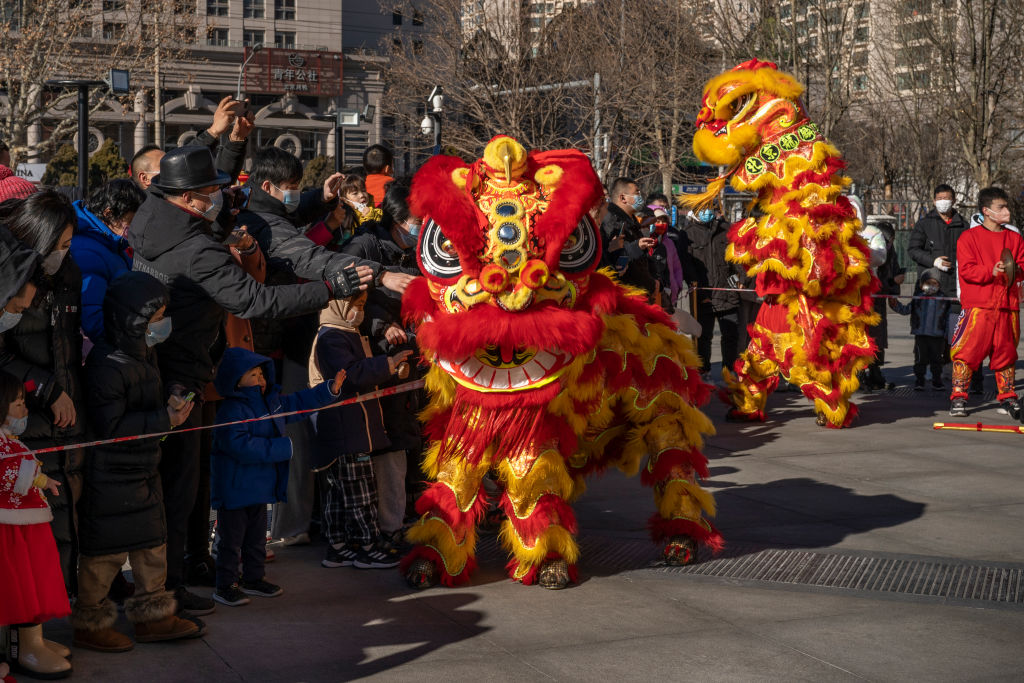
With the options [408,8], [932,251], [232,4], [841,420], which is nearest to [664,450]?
[841,420]

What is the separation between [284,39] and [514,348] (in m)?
55.1

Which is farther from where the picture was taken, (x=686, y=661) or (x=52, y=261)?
(x=686, y=661)

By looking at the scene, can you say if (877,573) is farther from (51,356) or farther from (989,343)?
(989,343)

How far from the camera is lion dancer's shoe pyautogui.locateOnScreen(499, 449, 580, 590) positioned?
5555 mm

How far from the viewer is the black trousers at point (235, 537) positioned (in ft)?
17.4

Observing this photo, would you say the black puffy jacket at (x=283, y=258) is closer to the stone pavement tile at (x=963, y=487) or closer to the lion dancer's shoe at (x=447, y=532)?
the lion dancer's shoe at (x=447, y=532)

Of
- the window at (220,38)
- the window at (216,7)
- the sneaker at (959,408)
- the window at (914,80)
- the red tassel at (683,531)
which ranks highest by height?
the window at (216,7)

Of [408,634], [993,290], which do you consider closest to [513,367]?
[408,634]

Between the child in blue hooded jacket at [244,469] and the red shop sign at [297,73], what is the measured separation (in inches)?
2072

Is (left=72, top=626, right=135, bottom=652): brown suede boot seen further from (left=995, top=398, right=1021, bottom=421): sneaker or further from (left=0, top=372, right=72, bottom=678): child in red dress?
(left=995, top=398, right=1021, bottom=421): sneaker

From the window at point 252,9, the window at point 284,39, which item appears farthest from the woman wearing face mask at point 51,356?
the window at point 284,39

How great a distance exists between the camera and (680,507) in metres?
6.00

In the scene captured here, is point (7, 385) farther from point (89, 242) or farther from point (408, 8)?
point (408, 8)

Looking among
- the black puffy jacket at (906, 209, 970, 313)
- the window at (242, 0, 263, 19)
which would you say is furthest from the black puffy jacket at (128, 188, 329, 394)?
the window at (242, 0, 263, 19)
